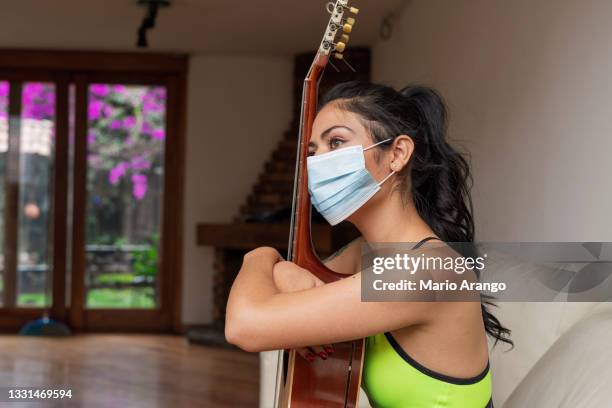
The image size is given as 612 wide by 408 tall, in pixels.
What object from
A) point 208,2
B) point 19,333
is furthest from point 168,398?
point 19,333

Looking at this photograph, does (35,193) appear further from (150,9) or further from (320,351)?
(320,351)

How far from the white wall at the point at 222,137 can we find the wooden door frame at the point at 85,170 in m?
0.09

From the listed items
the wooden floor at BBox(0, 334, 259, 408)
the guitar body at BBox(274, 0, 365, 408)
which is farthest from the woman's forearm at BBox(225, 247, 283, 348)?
the wooden floor at BBox(0, 334, 259, 408)

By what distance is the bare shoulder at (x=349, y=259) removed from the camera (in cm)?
170

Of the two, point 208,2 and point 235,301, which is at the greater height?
point 208,2

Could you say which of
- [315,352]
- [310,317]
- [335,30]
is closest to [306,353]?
[315,352]

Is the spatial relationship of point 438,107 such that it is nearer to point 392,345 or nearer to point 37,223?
point 392,345

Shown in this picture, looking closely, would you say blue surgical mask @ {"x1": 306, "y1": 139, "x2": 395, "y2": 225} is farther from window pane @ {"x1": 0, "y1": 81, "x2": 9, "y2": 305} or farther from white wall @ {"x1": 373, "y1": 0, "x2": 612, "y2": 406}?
window pane @ {"x1": 0, "y1": 81, "x2": 9, "y2": 305}

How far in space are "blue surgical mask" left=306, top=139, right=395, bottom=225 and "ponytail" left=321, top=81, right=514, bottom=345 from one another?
5 cm

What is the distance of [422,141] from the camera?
149 centimetres

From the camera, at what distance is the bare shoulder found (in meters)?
1.70

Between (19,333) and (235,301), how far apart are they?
574cm

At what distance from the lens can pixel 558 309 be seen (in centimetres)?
182

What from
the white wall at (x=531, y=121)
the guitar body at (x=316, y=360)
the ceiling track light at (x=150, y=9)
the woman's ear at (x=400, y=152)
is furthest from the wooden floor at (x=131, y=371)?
the woman's ear at (x=400, y=152)
